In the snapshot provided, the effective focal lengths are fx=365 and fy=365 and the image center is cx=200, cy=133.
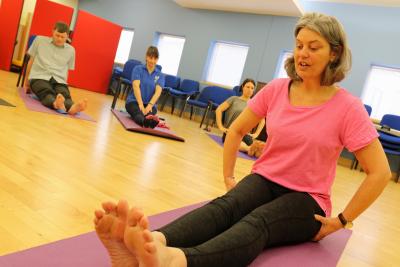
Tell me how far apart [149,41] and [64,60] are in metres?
4.48

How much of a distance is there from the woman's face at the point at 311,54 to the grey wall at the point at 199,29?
5680 mm

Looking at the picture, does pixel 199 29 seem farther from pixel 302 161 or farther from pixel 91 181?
pixel 302 161

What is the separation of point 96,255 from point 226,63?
6819mm

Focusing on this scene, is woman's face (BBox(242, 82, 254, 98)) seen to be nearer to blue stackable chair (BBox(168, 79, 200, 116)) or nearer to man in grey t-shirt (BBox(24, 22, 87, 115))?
man in grey t-shirt (BBox(24, 22, 87, 115))

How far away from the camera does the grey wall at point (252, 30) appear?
230 inches

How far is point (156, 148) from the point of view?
314 cm

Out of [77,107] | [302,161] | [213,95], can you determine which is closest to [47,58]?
[77,107]

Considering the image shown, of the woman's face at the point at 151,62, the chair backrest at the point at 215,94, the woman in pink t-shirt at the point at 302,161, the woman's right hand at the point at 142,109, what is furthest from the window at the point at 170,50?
the woman in pink t-shirt at the point at 302,161

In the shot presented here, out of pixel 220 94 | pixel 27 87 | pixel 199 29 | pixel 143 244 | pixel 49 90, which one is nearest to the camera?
pixel 143 244

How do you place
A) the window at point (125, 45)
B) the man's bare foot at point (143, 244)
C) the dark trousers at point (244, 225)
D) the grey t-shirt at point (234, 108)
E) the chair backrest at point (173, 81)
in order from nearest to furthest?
the man's bare foot at point (143, 244) < the dark trousers at point (244, 225) < the grey t-shirt at point (234, 108) < the chair backrest at point (173, 81) < the window at point (125, 45)

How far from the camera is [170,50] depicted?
8367 mm

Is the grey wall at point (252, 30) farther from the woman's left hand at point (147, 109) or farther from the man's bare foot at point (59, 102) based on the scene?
the man's bare foot at point (59, 102)

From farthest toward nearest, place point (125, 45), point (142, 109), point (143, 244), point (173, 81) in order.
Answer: point (125, 45)
point (173, 81)
point (142, 109)
point (143, 244)

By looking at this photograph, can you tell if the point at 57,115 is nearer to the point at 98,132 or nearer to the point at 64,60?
the point at 98,132
